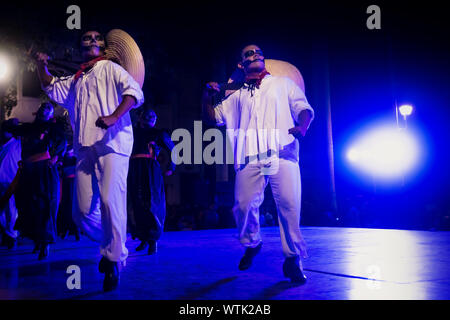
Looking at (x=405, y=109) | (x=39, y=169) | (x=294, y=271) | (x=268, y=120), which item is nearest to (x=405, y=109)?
(x=405, y=109)

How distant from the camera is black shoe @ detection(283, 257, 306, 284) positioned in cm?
306

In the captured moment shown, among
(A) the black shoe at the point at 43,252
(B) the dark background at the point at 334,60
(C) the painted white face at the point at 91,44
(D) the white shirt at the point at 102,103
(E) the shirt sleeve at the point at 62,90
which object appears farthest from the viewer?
(B) the dark background at the point at 334,60

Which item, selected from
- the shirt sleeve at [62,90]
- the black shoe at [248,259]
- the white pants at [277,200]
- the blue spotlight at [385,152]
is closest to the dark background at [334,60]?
the blue spotlight at [385,152]

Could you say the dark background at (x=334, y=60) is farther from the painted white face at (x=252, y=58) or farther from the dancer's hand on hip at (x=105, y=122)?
the dancer's hand on hip at (x=105, y=122)

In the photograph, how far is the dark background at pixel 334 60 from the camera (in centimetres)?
1097

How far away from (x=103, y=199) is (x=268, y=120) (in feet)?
4.85

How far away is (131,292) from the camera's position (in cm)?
275

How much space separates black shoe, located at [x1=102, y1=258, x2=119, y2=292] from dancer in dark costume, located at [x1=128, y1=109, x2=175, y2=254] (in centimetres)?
260

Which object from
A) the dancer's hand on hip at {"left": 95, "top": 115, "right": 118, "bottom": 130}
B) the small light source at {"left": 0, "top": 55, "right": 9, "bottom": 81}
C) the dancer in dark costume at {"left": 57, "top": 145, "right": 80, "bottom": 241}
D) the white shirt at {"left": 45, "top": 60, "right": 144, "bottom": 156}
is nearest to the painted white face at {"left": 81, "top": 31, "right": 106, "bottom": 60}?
the white shirt at {"left": 45, "top": 60, "right": 144, "bottom": 156}

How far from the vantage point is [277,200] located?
→ 338cm

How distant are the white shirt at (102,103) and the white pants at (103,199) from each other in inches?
3.3

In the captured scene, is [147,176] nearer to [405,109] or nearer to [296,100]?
[296,100]
